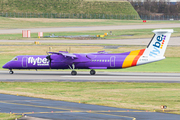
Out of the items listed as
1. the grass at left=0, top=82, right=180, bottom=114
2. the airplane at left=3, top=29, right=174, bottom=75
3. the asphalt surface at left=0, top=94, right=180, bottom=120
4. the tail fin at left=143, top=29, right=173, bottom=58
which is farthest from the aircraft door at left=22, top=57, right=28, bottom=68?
the asphalt surface at left=0, top=94, right=180, bottom=120

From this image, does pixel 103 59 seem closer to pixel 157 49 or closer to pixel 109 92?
pixel 157 49

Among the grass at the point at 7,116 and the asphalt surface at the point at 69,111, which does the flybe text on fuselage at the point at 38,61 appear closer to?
the asphalt surface at the point at 69,111

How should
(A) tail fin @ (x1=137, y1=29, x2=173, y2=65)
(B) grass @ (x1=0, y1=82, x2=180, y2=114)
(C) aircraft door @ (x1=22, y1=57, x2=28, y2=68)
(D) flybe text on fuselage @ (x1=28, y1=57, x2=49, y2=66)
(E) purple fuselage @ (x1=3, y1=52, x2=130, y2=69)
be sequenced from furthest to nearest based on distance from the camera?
(C) aircraft door @ (x1=22, y1=57, x2=28, y2=68) < (D) flybe text on fuselage @ (x1=28, y1=57, x2=49, y2=66) < (E) purple fuselage @ (x1=3, y1=52, x2=130, y2=69) < (A) tail fin @ (x1=137, y1=29, x2=173, y2=65) < (B) grass @ (x1=0, y1=82, x2=180, y2=114)

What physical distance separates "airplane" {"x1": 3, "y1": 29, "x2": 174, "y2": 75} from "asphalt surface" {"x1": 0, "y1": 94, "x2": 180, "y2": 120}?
18173mm

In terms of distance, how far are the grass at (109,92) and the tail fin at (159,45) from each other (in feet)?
23.3

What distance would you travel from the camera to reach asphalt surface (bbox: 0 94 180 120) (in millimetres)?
18312

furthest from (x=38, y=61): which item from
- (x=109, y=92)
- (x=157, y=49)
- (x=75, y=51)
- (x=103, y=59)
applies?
(x=75, y=51)

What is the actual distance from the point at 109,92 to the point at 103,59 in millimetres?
12759

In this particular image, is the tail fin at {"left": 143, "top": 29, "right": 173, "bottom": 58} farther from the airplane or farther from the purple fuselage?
the purple fuselage

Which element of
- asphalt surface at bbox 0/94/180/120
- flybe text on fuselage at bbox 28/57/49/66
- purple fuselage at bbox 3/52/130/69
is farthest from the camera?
flybe text on fuselage at bbox 28/57/49/66

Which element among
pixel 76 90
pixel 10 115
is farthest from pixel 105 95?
pixel 10 115

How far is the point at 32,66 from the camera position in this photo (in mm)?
42969

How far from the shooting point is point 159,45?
40250 mm

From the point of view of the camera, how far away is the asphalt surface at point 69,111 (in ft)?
60.1
